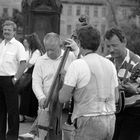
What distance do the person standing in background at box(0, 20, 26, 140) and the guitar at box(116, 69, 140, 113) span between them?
7.86 feet

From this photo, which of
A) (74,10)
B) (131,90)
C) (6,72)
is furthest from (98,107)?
(74,10)

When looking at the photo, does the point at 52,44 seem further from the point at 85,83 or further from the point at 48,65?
the point at 85,83

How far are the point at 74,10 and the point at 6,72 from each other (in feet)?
317

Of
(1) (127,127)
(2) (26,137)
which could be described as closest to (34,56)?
(2) (26,137)

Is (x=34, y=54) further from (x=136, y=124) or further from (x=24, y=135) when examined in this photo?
(x=136, y=124)

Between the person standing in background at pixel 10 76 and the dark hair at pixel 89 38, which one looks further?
the person standing in background at pixel 10 76

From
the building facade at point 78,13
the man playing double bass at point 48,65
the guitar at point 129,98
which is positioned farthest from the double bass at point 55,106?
the building facade at point 78,13

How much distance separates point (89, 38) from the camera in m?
5.37

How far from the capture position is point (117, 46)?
6.43 metres

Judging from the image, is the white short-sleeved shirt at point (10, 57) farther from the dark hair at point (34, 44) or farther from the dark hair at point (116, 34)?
the dark hair at point (34, 44)

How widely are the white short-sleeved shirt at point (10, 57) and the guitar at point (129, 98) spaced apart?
2.49 m

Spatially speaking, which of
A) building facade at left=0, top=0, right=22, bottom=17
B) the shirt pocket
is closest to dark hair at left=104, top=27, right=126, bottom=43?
the shirt pocket

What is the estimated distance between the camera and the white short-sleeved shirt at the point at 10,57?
8.34m

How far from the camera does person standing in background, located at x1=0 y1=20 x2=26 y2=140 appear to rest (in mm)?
8367
